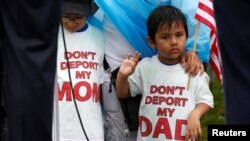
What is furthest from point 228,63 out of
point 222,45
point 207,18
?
A: point 207,18

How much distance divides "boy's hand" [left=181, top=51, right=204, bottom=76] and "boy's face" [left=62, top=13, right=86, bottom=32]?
0.61m

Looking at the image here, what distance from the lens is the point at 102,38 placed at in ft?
13.3

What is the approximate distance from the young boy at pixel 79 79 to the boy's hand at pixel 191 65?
18.6 inches

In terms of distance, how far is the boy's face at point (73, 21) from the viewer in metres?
3.97

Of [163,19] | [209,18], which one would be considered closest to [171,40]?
[163,19]

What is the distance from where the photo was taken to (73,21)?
3.98 metres

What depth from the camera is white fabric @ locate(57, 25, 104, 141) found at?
392cm

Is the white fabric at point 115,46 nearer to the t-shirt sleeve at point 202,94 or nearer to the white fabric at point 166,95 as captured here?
the white fabric at point 166,95

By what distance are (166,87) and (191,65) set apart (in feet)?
0.61

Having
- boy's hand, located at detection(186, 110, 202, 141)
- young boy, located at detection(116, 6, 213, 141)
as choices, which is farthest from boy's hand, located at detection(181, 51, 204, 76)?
boy's hand, located at detection(186, 110, 202, 141)

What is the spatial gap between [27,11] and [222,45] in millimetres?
902

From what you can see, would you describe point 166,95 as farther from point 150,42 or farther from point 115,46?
point 115,46

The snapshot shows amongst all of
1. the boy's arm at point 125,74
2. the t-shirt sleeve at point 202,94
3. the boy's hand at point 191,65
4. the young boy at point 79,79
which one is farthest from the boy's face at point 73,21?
the t-shirt sleeve at point 202,94

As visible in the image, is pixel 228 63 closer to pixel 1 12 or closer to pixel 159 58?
pixel 159 58
